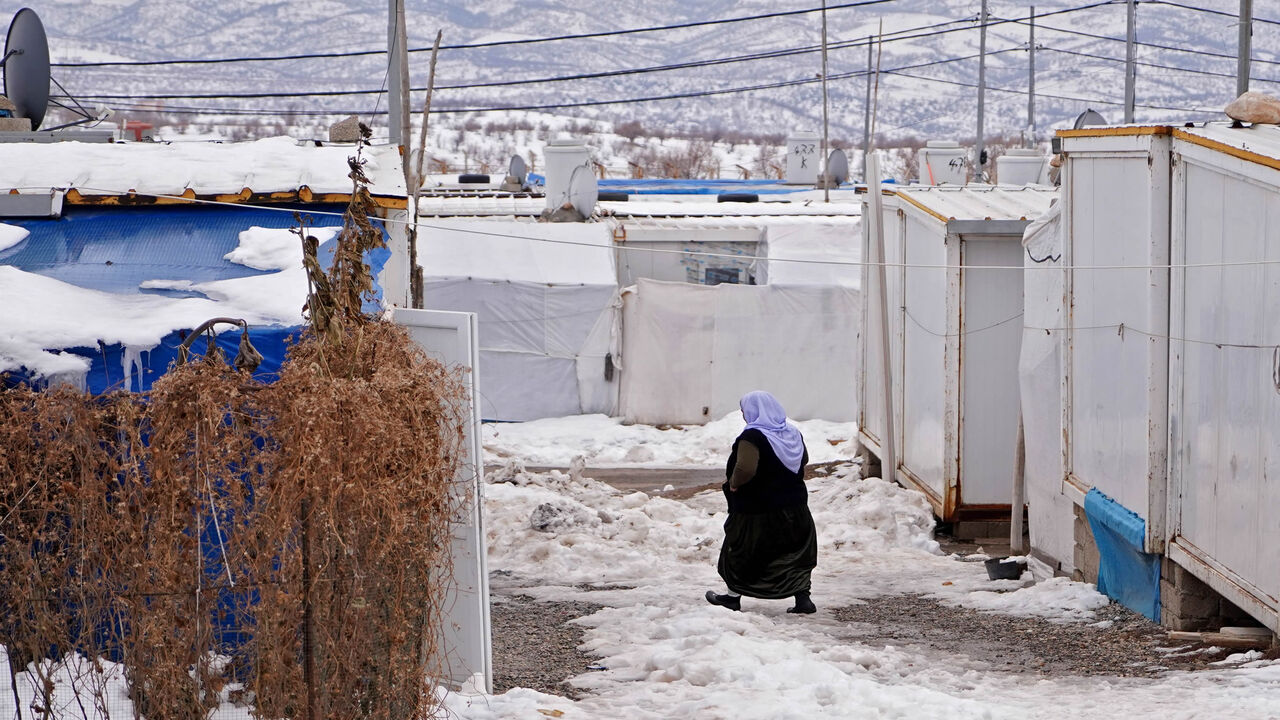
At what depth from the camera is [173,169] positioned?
7.29 m

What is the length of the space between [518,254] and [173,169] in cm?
990

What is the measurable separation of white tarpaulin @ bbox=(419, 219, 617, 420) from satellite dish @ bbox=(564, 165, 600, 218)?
4.45 feet

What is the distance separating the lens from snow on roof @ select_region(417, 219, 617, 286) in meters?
16.7

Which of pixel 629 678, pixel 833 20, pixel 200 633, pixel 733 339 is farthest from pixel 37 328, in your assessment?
pixel 833 20

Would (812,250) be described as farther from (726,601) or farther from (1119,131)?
(1119,131)

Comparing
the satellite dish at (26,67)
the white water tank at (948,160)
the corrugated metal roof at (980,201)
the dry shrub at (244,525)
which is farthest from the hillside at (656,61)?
the dry shrub at (244,525)

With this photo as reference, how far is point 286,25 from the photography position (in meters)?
171

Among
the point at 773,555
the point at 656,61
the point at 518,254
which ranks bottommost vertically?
the point at 773,555

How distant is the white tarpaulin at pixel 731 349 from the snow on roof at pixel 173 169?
8.93m

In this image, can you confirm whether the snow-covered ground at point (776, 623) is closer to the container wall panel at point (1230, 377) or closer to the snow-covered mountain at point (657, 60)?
the container wall panel at point (1230, 377)

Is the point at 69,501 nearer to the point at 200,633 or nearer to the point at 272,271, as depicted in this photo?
the point at 200,633

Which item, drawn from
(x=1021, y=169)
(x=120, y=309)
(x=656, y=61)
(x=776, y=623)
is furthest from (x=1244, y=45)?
(x=656, y=61)

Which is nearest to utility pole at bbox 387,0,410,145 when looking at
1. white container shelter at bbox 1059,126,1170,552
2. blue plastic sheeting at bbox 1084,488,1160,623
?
white container shelter at bbox 1059,126,1170,552

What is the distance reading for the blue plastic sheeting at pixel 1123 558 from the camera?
274 inches
